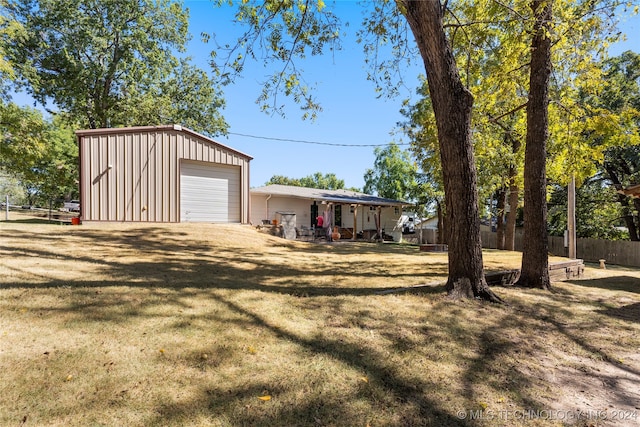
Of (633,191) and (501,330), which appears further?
(633,191)

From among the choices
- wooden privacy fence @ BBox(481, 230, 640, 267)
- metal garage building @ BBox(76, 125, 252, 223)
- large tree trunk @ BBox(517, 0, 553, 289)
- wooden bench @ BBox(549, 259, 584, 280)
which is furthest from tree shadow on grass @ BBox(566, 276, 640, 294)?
metal garage building @ BBox(76, 125, 252, 223)

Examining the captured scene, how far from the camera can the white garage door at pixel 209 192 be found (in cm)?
1369

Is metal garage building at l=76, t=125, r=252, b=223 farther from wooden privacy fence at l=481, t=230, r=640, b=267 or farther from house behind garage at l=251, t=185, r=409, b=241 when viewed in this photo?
wooden privacy fence at l=481, t=230, r=640, b=267

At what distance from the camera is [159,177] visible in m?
13.0

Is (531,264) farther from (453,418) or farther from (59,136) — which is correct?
(59,136)

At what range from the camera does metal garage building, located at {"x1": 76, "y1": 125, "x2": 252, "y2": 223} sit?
→ 39.9ft

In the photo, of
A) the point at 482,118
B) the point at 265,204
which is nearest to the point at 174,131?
the point at 265,204

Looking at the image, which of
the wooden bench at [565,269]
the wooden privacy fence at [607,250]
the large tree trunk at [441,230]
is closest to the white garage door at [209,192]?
the wooden bench at [565,269]

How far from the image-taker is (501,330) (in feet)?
13.2

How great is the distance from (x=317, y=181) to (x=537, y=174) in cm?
6144

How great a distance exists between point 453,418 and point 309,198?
727 inches

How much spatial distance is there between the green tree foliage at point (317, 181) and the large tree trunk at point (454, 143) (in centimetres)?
5895

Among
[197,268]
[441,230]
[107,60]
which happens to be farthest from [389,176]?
[197,268]

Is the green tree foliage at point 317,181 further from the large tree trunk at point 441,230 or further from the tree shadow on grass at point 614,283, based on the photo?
the tree shadow on grass at point 614,283
